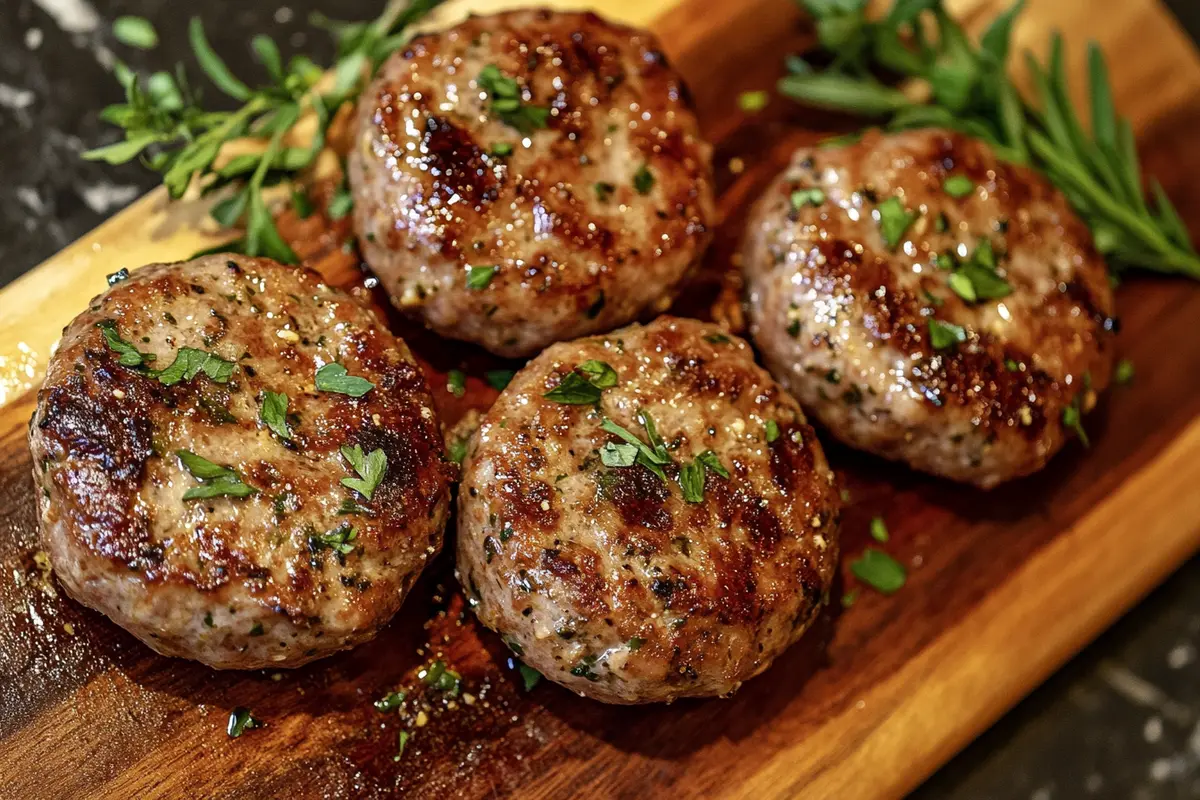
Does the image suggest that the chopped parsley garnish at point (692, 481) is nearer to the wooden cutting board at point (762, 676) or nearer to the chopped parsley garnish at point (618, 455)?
the chopped parsley garnish at point (618, 455)

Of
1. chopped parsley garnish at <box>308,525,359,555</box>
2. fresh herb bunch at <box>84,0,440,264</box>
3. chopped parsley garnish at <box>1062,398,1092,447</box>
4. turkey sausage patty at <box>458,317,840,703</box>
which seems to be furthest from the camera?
chopped parsley garnish at <box>1062,398,1092,447</box>

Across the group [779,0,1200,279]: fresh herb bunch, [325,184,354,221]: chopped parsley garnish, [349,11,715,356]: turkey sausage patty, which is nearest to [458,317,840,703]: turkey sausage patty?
[349,11,715,356]: turkey sausage patty

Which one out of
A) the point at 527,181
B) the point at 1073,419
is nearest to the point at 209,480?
the point at 527,181

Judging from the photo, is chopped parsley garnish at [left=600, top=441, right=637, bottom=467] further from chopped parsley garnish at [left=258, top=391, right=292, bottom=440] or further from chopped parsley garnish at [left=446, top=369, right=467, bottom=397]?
chopped parsley garnish at [left=258, top=391, right=292, bottom=440]

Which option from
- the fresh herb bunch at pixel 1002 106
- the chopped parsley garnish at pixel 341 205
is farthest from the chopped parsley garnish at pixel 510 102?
the fresh herb bunch at pixel 1002 106

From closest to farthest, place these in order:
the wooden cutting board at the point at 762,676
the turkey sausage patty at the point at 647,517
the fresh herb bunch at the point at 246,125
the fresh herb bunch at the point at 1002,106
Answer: the turkey sausage patty at the point at 647,517 < the wooden cutting board at the point at 762,676 < the fresh herb bunch at the point at 246,125 < the fresh herb bunch at the point at 1002,106

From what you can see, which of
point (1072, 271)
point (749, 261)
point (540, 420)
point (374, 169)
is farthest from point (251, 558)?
point (1072, 271)

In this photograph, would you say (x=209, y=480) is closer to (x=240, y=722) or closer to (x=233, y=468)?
A: (x=233, y=468)
